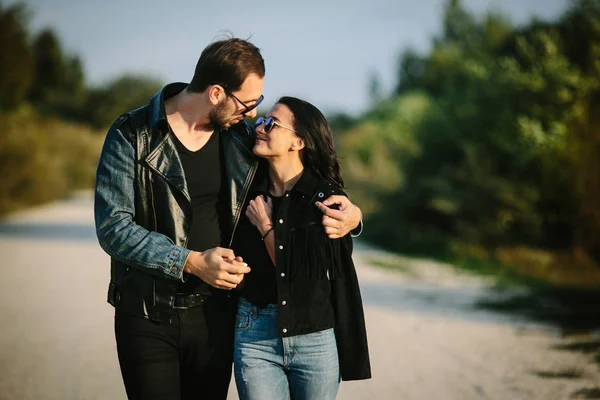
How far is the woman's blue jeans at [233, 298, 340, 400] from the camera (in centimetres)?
316

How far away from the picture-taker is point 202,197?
3404 millimetres

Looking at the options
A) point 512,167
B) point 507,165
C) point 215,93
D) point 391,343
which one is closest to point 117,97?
point 507,165

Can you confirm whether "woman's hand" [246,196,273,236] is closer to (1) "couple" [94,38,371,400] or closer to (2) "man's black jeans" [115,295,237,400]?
(1) "couple" [94,38,371,400]

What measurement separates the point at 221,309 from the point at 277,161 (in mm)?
708

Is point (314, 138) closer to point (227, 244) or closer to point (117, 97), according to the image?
point (227, 244)

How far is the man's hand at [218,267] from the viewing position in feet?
9.85

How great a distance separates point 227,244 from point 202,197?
24 cm

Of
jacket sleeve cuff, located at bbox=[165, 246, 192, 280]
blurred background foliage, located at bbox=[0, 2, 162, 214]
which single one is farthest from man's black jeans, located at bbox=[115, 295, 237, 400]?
blurred background foliage, located at bbox=[0, 2, 162, 214]

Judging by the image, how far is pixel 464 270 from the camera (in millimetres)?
14227

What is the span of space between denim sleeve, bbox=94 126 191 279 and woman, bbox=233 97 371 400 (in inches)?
14.5

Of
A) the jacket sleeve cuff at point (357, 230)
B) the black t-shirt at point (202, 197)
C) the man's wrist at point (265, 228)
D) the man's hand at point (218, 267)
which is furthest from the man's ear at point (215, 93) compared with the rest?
the jacket sleeve cuff at point (357, 230)

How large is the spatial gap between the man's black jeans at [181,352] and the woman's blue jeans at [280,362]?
0.16m

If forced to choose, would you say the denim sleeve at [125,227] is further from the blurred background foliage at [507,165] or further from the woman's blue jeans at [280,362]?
the blurred background foliage at [507,165]

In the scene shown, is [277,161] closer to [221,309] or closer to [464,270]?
[221,309]
